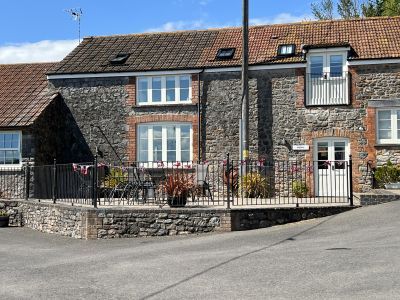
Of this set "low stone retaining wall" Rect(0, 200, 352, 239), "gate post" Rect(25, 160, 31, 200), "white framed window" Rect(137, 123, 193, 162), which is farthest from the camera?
"white framed window" Rect(137, 123, 193, 162)

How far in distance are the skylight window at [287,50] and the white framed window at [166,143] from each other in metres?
4.67

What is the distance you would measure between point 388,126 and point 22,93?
50.6 feet

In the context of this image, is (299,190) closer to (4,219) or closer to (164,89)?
(164,89)

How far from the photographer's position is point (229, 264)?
30.3ft

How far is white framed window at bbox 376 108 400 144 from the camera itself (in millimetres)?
19438

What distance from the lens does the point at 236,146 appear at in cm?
2105

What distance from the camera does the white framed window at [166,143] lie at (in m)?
21.6

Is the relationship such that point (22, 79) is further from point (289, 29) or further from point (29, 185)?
point (289, 29)

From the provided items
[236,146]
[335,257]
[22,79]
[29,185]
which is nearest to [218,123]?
[236,146]

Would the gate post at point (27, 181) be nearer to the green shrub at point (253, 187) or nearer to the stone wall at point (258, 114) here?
the stone wall at point (258, 114)

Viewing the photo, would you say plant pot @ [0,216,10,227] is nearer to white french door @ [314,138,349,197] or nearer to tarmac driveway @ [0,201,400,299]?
tarmac driveway @ [0,201,400,299]

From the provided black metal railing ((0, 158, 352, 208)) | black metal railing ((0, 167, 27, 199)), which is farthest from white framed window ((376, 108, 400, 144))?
black metal railing ((0, 167, 27, 199))

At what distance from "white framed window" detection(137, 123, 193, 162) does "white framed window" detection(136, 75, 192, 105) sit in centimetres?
99

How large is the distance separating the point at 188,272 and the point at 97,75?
49.4 feet
